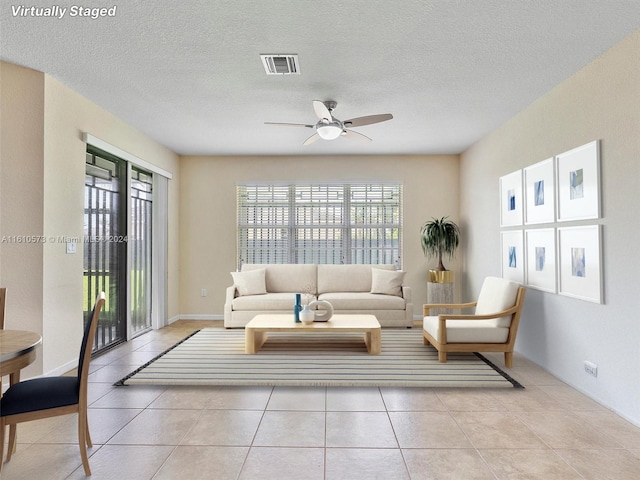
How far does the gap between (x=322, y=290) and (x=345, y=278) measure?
406 mm

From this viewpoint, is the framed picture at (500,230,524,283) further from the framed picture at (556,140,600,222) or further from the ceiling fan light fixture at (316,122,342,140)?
the ceiling fan light fixture at (316,122,342,140)

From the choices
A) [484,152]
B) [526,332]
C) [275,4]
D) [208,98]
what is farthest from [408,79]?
[526,332]

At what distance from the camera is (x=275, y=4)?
2.51 m

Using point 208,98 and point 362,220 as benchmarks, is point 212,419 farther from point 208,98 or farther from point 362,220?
point 362,220

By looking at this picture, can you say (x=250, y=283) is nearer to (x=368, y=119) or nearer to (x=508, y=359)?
(x=368, y=119)

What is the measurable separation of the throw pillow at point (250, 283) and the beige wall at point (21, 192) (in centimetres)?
282

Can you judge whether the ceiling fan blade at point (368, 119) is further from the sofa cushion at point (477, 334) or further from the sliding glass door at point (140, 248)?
the sliding glass door at point (140, 248)

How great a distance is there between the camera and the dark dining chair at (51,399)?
2016 millimetres

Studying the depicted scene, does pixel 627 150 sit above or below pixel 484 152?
below

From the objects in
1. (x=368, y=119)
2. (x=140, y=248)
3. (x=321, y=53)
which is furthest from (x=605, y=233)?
(x=140, y=248)

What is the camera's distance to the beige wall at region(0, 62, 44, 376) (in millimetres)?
3387

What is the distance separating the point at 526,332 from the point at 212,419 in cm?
339

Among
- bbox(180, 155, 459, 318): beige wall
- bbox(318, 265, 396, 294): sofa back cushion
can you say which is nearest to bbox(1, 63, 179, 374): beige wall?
bbox(180, 155, 459, 318): beige wall

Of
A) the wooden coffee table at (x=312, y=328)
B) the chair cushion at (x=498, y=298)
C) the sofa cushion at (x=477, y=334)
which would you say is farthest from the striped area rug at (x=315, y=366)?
the chair cushion at (x=498, y=298)
